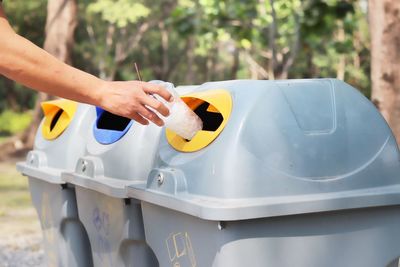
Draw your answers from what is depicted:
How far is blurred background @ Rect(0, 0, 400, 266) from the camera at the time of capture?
227 inches

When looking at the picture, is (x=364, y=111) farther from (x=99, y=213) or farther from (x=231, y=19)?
(x=231, y=19)

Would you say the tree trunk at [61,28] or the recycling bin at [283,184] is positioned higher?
the tree trunk at [61,28]

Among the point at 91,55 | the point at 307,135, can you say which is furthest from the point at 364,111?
the point at 91,55

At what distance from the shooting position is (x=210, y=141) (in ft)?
8.96

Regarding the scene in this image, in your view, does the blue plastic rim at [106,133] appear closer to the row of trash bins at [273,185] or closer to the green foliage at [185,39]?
the row of trash bins at [273,185]

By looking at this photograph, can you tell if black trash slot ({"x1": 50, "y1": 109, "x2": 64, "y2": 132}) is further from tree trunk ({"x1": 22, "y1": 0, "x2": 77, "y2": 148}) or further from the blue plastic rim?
tree trunk ({"x1": 22, "y1": 0, "x2": 77, "y2": 148})

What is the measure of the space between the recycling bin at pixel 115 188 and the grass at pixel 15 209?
→ 3.66 meters

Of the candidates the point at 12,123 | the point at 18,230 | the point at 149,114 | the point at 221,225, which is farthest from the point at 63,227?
the point at 12,123

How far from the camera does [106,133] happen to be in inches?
144

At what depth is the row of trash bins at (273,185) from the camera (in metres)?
2.57

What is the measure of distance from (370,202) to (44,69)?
4.06 feet

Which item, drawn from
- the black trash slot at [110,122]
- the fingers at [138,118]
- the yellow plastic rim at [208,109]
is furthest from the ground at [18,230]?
the fingers at [138,118]

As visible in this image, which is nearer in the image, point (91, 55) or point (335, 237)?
point (335, 237)

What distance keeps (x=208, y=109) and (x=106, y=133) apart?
723 millimetres
